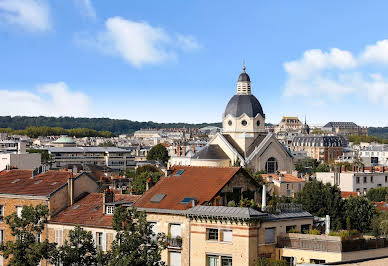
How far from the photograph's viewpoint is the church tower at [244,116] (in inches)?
4569

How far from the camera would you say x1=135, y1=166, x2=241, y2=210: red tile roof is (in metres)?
37.3

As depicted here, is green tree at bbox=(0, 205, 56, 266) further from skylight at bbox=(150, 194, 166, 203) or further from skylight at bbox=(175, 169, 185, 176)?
skylight at bbox=(175, 169, 185, 176)

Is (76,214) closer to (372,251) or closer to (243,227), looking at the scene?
(243,227)

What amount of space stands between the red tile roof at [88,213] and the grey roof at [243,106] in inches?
2862

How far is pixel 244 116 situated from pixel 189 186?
77872mm

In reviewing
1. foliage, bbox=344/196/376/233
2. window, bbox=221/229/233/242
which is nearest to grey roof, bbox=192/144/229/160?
foliage, bbox=344/196/376/233

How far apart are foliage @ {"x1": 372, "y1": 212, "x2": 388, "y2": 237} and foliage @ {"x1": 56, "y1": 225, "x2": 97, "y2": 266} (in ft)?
74.0

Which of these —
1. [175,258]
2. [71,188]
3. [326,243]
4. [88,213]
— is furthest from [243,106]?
[326,243]

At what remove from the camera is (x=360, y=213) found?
5812 cm

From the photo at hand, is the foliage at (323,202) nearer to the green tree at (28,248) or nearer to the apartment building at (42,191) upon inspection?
the apartment building at (42,191)

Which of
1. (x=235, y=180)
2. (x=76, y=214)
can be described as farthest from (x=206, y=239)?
(x=76, y=214)

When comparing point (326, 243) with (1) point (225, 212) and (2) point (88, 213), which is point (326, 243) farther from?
(2) point (88, 213)

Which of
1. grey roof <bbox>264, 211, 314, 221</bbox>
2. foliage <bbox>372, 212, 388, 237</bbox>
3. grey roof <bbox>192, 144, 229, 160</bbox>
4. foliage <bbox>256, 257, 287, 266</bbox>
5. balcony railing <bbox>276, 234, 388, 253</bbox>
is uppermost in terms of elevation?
grey roof <bbox>192, 144, 229, 160</bbox>

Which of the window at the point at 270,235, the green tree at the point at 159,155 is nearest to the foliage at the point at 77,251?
the window at the point at 270,235
